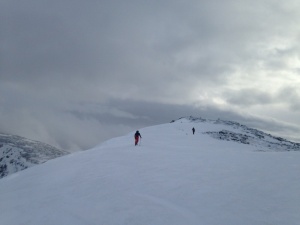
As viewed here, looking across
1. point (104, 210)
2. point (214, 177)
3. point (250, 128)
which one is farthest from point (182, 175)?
point (250, 128)

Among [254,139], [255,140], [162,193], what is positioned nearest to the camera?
[162,193]

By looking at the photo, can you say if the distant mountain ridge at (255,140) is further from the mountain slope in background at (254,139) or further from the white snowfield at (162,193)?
the white snowfield at (162,193)

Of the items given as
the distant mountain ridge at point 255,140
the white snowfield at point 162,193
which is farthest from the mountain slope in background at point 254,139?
the white snowfield at point 162,193

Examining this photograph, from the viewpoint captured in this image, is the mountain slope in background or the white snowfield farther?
the mountain slope in background

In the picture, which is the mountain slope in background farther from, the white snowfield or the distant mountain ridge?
the white snowfield

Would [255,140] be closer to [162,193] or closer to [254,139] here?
[254,139]

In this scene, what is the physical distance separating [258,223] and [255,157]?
471 inches

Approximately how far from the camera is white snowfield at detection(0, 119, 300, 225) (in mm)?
11906

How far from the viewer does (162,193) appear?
1445cm

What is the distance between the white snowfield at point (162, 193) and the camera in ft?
39.1

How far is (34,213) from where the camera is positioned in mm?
14250

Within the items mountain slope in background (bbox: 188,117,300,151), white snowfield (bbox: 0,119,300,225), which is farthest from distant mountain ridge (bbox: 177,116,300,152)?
white snowfield (bbox: 0,119,300,225)

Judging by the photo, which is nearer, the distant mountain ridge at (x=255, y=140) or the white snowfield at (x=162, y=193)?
the white snowfield at (x=162, y=193)

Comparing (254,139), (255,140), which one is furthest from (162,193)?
(254,139)
